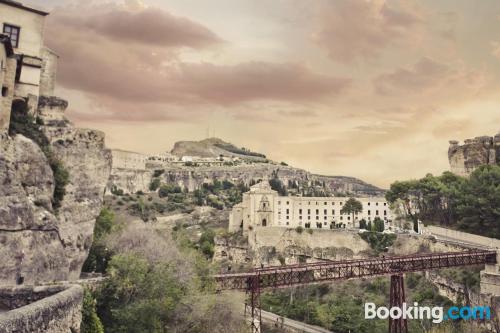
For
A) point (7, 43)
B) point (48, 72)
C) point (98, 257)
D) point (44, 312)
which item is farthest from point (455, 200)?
point (44, 312)

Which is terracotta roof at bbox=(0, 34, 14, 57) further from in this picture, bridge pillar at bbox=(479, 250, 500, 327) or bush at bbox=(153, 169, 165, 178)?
bush at bbox=(153, 169, 165, 178)

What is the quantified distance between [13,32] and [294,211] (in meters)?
60.6

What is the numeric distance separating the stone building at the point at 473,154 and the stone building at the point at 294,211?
14003mm

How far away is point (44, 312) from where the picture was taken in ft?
27.3

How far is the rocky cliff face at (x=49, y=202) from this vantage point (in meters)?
17.0

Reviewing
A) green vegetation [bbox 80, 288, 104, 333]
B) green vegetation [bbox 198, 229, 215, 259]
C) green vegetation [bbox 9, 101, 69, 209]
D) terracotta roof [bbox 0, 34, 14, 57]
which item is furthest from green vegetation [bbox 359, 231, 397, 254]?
terracotta roof [bbox 0, 34, 14, 57]

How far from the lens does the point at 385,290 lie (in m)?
49.9

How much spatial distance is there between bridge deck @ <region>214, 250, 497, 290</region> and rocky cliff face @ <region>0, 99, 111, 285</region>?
10.5m

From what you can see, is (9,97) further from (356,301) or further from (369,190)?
(369,190)

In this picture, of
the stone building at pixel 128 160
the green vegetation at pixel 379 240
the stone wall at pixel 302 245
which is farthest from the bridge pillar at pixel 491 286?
the stone building at pixel 128 160

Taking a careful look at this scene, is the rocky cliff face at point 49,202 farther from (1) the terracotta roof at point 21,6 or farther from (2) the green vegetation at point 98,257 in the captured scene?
(1) the terracotta roof at point 21,6

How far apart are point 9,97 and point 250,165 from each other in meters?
139

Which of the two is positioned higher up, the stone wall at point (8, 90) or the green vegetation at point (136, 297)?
the stone wall at point (8, 90)

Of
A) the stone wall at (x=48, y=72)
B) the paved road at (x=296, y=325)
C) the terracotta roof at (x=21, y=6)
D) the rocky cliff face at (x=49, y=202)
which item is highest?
the terracotta roof at (x=21, y=6)
